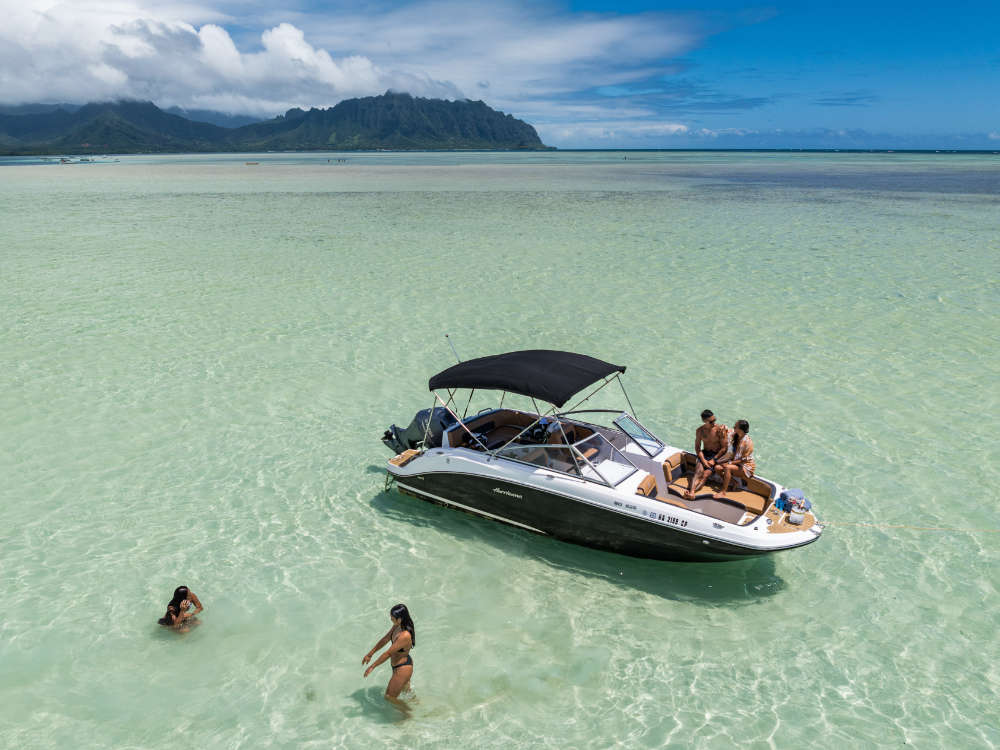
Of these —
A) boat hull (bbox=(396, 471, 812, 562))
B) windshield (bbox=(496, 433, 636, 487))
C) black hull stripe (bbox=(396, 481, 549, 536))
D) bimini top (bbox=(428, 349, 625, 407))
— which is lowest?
black hull stripe (bbox=(396, 481, 549, 536))

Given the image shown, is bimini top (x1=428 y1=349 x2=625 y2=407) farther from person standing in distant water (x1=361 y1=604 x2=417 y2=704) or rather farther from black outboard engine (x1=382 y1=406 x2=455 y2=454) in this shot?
person standing in distant water (x1=361 y1=604 x2=417 y2=704)

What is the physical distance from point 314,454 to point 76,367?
27.4ft

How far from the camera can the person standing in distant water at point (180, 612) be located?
7918 millimetres

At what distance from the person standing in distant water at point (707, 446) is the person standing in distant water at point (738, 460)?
182 mm

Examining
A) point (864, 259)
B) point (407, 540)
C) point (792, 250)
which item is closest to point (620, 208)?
point (792, 250)

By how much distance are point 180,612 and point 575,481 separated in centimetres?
527

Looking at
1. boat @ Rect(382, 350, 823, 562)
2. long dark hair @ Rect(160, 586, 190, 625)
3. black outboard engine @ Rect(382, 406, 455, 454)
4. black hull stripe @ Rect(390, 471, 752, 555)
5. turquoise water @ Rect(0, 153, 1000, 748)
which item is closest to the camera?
turquoise water @ Rect(0, 153, 1000, 748)

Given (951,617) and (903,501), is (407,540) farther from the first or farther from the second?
(903,501)

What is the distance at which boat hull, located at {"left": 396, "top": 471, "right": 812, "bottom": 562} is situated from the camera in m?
8.70

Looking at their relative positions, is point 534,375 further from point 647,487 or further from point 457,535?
point 457,535

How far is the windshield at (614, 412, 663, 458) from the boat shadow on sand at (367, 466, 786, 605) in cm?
185

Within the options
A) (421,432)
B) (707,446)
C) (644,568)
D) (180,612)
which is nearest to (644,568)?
(644,568)

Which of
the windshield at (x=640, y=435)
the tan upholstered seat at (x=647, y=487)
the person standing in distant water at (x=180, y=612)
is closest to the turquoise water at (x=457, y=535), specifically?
the person standing in distant water at (x=180, y=612)

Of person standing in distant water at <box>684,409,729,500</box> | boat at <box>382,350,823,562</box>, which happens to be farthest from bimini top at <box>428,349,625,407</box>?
person standing in distant water at <box>684,409,729,500</box>
